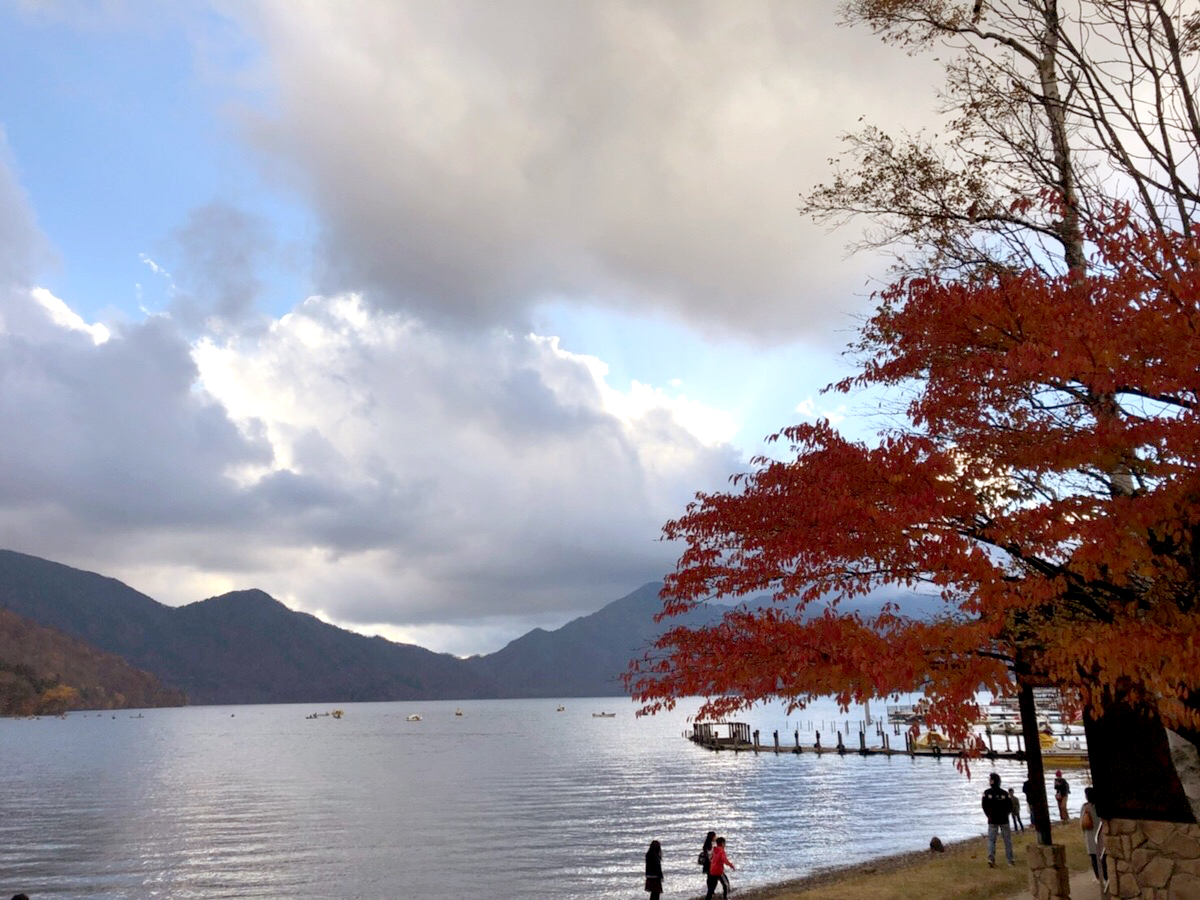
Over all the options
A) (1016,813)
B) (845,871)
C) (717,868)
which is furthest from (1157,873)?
(1016,813)

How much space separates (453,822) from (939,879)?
A: 34247 millimetres

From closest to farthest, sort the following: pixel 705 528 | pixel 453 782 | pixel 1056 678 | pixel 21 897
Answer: pixel 1056 678, pixel 705 528, pixel 21 897, pixel 453 782

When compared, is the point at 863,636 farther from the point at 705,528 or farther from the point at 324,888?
the point at 324,888

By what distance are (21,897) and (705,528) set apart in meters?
18.6

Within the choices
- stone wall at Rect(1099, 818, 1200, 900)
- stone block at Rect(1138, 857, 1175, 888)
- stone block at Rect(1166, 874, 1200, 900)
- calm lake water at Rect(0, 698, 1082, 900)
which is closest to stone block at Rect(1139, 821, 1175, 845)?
stone wall at Rect(1099, 818, 1200, 900)

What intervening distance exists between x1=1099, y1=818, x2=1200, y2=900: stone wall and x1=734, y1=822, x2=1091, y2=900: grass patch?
32.2 ft

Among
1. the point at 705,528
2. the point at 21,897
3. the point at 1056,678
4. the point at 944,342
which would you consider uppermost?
the point at 944,342

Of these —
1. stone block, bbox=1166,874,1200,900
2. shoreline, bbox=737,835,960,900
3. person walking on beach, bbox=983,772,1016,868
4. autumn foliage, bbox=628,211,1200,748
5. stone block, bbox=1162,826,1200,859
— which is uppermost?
A: autumn foliage, bbox=628,211,1200,748

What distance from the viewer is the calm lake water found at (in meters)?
35.1

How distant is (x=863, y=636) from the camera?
9070 mm

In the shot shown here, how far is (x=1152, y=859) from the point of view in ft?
40.0

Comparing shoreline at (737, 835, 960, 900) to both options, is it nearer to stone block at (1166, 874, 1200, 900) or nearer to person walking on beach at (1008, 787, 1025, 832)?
person walking on beach at (1008, 787, 1025, 832)

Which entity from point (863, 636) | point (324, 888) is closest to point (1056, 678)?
point (863, 636)

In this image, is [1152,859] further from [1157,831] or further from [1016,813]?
[1016,813]
